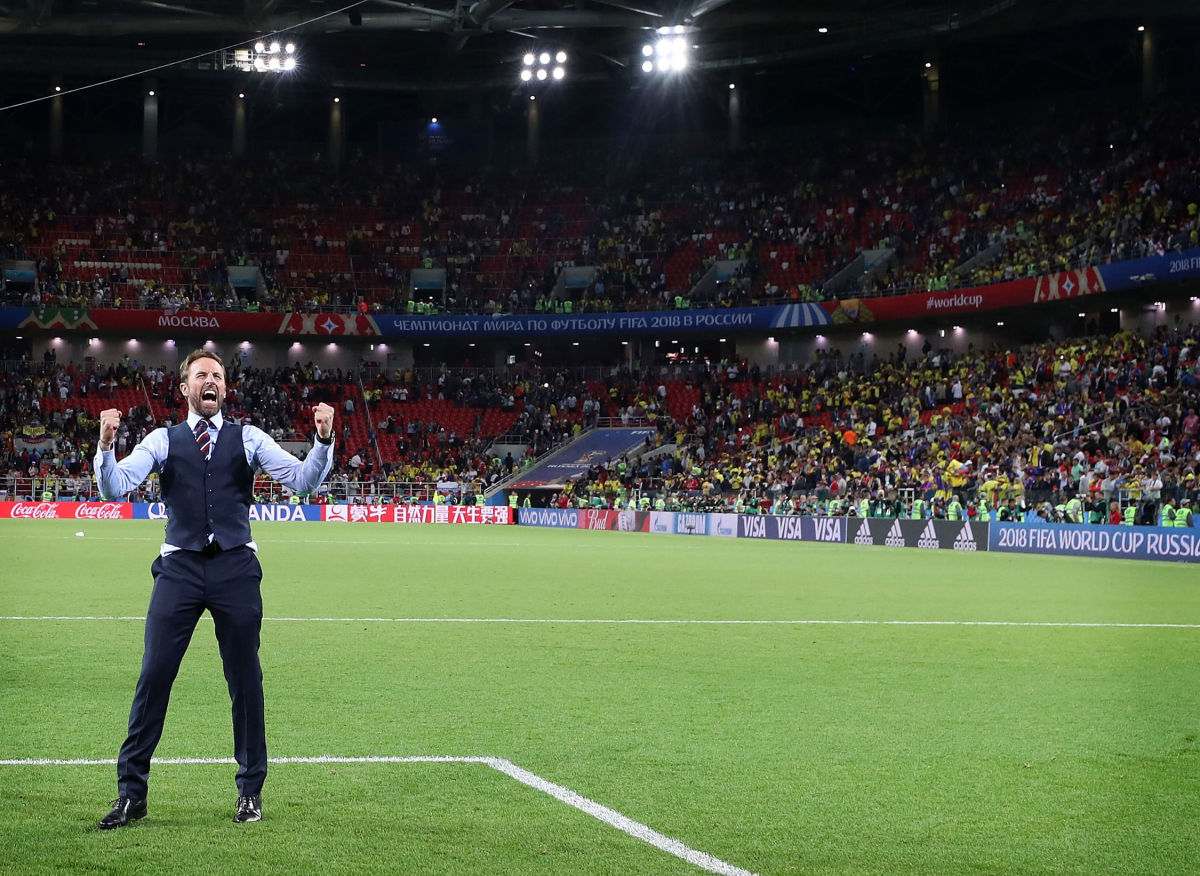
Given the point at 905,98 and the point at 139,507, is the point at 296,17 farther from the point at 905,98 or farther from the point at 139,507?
the point at 905,98

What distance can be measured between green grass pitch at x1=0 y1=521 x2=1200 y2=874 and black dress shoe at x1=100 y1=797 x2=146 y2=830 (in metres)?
0.06

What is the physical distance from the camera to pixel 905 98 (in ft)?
243

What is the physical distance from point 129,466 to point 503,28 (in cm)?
5621

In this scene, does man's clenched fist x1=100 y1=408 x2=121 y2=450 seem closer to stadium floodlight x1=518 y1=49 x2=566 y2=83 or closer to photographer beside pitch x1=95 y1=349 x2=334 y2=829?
photographer beside pitch x1=95 y1=349 x2=334 y2=829

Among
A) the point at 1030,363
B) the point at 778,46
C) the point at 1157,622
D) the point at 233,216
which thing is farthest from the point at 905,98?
the point at 1157,622

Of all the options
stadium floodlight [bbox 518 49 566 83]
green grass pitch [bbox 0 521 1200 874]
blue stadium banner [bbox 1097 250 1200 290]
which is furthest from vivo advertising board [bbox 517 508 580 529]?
green grass pitch [bbox 0 521 1200 874]

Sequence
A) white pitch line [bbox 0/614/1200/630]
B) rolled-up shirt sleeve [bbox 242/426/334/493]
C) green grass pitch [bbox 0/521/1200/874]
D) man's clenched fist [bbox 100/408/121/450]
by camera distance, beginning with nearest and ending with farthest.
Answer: green grass pitch [bbox 0/521/1200/874] < man's clenched fist [bbox 100/408/121/450] < rolled-up shirt sleeve [bbox 242/426/334/493] < white pitch line [bbox 0/614/1200/630]

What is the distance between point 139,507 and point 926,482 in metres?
31.8

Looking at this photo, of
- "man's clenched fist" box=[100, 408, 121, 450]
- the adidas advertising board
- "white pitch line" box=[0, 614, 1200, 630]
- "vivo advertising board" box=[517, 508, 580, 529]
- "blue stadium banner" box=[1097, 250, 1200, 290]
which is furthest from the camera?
"vivo advertising board" box=[517, 508, 580, 529]

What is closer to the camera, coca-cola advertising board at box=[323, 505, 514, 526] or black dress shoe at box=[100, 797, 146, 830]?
black dress shoe at box=[100, 797, 146, 830]

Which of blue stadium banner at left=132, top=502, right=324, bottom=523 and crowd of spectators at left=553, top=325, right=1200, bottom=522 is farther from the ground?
crowd of spectators at left=553, top=325, right=1200, bottom=522

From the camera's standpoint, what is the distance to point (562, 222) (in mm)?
Result: 73125

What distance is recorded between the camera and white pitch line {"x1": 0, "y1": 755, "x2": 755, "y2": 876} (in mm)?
5465

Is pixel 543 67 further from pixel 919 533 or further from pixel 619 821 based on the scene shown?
pixel 619 821
